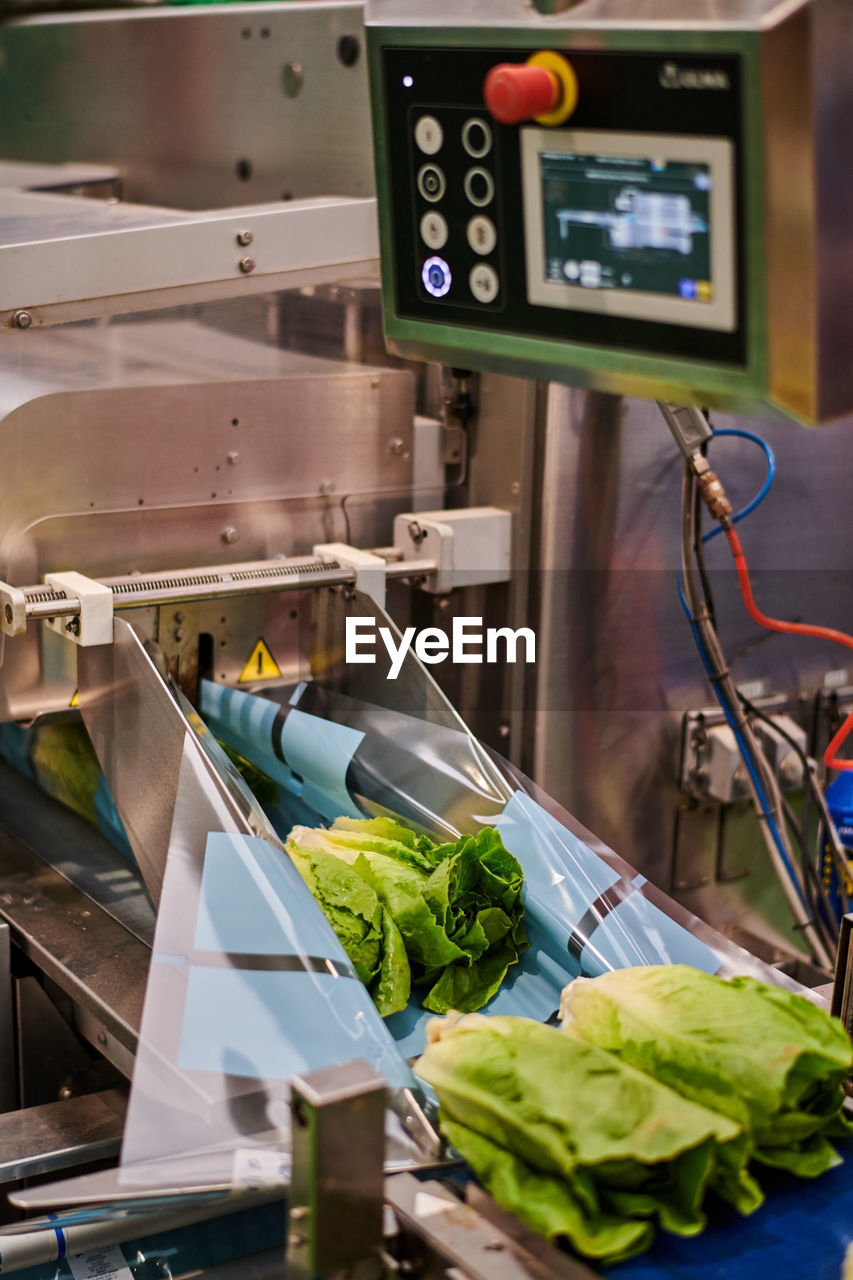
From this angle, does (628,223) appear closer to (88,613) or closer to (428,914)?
(428,914)

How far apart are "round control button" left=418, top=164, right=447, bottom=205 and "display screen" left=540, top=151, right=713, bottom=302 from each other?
0.12 m

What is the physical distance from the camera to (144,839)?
166 centimetres

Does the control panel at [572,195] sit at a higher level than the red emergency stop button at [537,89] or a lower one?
lower

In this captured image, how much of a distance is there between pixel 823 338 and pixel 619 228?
6.9 inches

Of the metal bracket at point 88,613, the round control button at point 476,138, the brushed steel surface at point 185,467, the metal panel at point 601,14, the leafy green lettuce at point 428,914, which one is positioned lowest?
the leafy green lettuce at point 428,914

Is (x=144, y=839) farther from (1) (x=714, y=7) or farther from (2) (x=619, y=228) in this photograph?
(1) (x=714, y=7)

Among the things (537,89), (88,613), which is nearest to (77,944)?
(88,613)

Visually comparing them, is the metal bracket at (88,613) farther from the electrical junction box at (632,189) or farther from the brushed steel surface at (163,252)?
the electrical junction box at (632,189)

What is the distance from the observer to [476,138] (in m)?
1.14

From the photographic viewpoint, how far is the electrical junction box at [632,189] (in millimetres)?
940

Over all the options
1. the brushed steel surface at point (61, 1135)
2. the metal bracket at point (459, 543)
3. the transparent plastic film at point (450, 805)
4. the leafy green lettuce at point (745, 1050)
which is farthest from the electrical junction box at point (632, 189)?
the brushed steel surface at point (61, 1135)

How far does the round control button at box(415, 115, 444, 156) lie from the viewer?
1.17 m

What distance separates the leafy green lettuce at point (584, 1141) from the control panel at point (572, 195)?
1.79ft

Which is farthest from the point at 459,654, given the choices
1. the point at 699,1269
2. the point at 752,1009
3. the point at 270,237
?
the point at 699,1269
